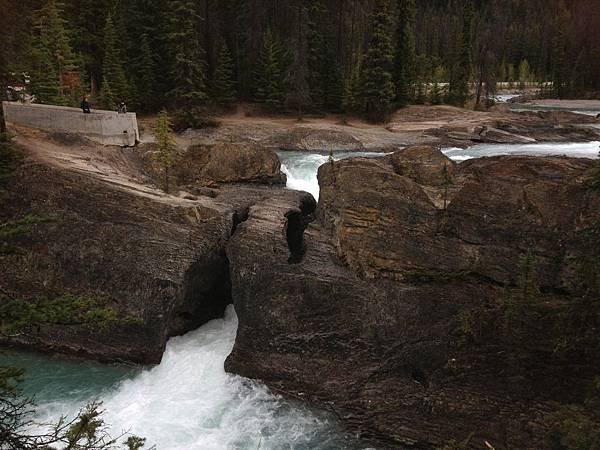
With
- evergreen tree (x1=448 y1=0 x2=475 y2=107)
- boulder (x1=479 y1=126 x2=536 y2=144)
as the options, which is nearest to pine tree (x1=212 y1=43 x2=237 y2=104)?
boulder (x1=479 y1=126 x2=536 y2=144)

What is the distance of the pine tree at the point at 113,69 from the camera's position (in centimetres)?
3266

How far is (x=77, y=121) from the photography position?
20344 millimetres

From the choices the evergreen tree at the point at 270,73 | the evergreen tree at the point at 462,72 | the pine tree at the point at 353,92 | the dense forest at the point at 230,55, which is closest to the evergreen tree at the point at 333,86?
the dense forest at the point at 230,55

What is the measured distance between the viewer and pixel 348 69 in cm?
4309

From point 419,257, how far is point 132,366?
8.76 meters

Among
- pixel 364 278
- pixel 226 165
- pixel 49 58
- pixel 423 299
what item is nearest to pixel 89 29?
pixel 49 58

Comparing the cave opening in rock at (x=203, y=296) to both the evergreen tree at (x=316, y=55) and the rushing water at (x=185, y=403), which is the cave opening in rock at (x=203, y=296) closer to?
the rushing water at (x=185, y=403)

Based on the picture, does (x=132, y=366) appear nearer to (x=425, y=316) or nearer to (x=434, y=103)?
(x=425, y=316)

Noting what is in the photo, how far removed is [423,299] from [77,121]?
52.6 feet

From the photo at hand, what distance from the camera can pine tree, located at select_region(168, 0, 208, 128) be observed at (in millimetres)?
32550

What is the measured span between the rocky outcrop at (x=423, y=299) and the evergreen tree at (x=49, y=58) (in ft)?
56.9

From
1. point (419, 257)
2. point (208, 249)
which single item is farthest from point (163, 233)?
point (419, 257)

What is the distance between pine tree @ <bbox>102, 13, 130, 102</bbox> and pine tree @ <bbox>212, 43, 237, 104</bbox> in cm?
716

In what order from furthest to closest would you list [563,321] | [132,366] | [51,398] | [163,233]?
[163,233] < [132,366] < [51,398] < [563,321]
